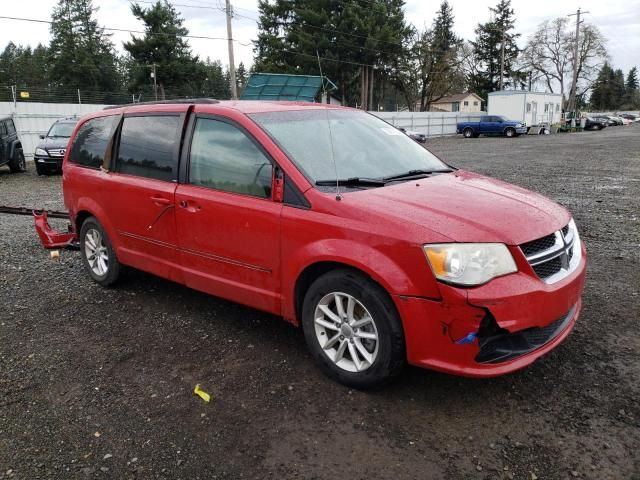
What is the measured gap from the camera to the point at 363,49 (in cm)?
4884

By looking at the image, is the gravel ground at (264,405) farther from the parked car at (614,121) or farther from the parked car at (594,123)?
the parked car at (614,121)

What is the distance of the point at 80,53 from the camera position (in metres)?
56.6

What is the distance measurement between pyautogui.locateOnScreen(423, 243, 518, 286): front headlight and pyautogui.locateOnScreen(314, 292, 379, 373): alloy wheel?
1.78 feet

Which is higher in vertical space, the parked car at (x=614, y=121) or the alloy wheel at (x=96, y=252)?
the parked car at (x=614, y=121)

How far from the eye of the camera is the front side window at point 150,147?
4332 millimetres

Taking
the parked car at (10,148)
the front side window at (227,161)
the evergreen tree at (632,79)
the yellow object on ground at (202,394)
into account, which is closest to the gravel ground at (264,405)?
the yellow object on ground at (202,394)

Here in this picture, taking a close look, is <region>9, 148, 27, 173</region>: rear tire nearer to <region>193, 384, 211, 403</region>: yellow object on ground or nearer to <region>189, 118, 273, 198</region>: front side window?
<region>189, 118, 273, 198</region>: front side window

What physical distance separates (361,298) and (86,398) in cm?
185

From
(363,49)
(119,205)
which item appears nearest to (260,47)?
(363,49)

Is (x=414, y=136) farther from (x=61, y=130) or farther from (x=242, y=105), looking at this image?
(x=242, y=105)

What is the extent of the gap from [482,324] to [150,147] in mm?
3140

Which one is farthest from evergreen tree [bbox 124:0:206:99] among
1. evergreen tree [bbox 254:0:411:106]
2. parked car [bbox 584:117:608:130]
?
parked car [bbox 584:117:608:130]

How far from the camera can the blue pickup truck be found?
39.0 m

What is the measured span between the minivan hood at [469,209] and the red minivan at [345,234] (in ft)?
0.04
